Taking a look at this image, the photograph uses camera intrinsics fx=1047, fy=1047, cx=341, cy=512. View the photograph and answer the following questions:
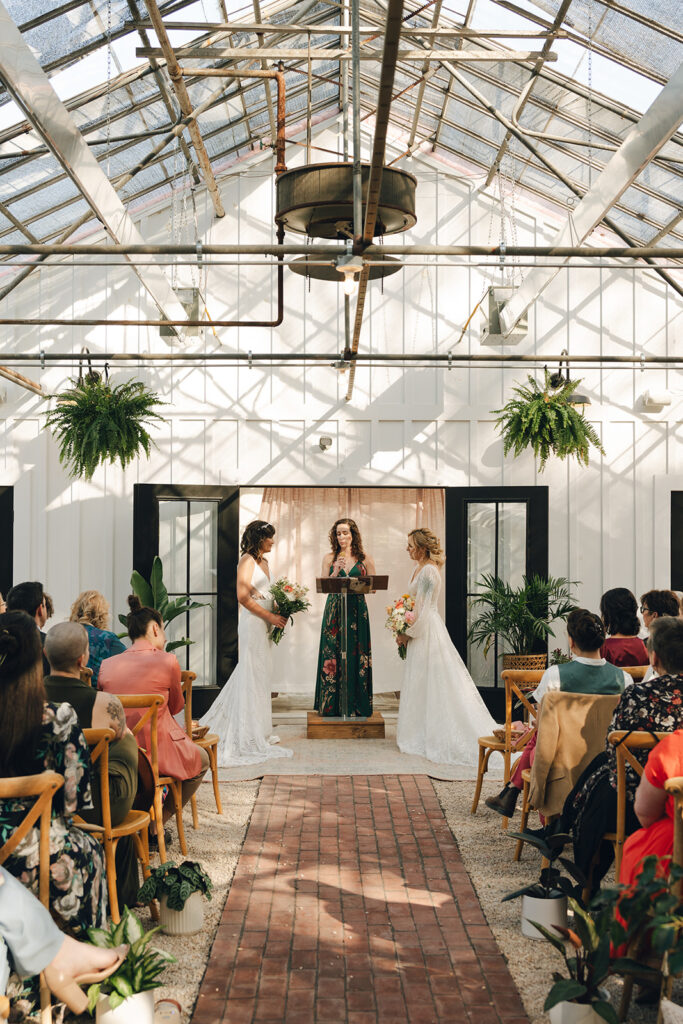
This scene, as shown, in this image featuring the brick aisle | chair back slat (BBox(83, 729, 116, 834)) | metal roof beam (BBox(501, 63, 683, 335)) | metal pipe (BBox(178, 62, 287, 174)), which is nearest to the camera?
the brick aisle

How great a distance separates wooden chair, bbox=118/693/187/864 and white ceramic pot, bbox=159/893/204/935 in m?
0.47

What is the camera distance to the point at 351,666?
369 inches

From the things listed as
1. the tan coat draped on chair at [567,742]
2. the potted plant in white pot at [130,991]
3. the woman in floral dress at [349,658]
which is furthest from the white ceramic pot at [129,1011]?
the woman in floral dress at [349,658]

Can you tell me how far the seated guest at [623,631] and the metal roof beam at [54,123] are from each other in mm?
3672

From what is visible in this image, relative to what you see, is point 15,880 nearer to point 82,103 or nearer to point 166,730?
point 166,730

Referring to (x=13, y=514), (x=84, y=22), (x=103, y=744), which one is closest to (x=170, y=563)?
(x=13, y=514)

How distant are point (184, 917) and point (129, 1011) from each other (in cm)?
113

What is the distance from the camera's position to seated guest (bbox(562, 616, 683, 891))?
3953 millimetres

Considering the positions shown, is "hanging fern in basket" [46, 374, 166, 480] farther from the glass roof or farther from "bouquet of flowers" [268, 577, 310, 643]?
"bouquet of flowers" [268, 577, 310, 643]

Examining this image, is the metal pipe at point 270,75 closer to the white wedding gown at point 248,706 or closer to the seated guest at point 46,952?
the white wedding gown at point 248,706

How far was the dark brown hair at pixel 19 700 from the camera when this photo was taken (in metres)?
3.60

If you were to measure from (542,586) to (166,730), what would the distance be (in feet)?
17.0

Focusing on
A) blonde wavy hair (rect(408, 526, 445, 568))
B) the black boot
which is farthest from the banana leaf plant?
the black boot

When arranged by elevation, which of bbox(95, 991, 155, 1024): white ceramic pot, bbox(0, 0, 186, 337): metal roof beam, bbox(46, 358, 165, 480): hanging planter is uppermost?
bbox(0, 0, 186, 337): metal roof beam
